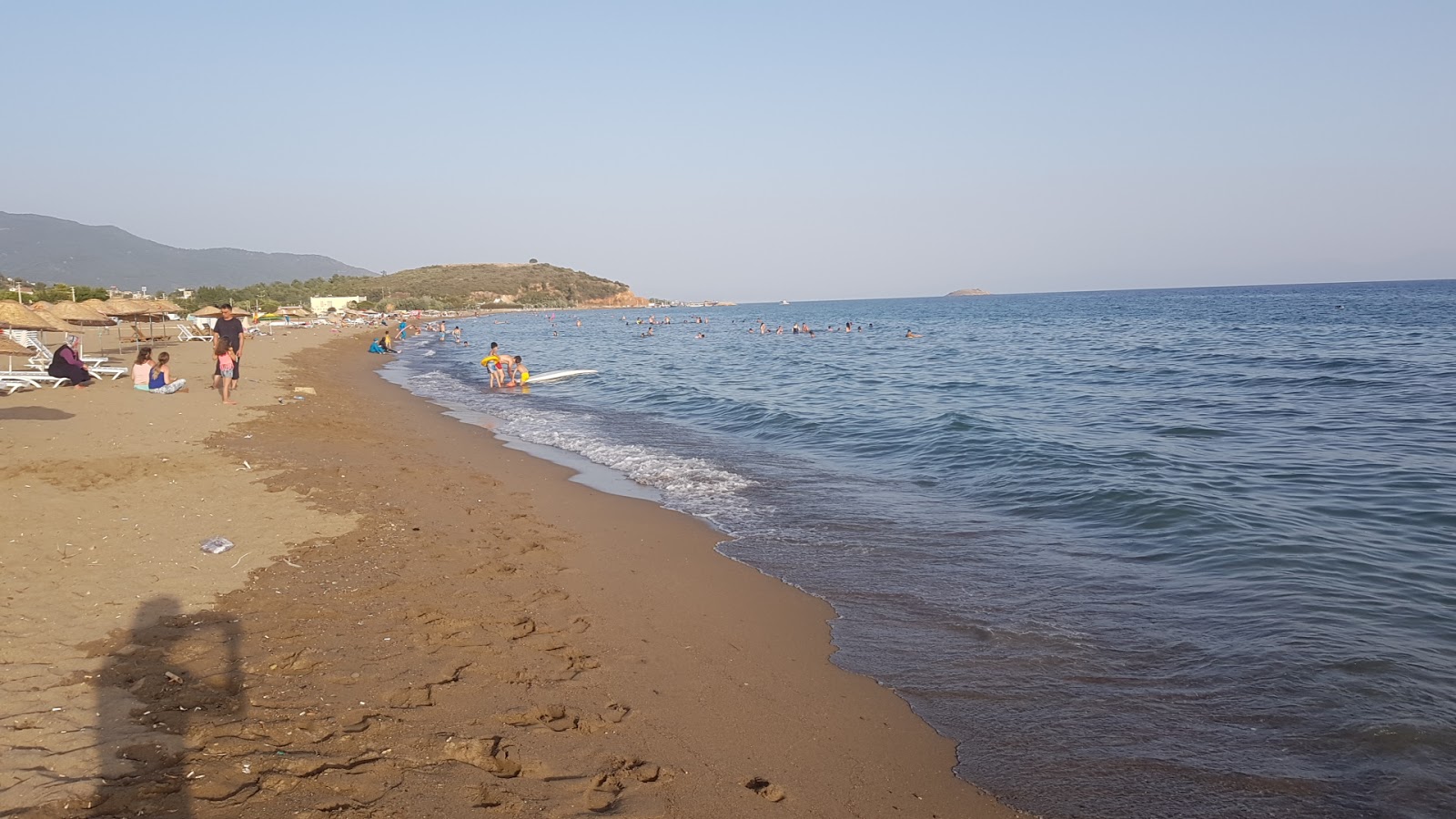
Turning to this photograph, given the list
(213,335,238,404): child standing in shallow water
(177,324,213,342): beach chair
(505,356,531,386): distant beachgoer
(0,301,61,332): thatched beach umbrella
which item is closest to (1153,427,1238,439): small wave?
(505,356,531,386): distant beachgoer

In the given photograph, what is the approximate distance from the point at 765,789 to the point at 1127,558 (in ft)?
17.5

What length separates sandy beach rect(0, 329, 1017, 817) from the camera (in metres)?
3.49

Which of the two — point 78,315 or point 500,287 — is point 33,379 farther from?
point 500,287

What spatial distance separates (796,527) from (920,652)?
339cm

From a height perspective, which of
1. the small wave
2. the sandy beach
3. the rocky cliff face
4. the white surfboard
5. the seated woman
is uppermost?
the rocky cliff face

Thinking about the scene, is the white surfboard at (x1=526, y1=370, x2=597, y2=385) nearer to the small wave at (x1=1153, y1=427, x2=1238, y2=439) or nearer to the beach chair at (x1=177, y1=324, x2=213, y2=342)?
the beach chair at (x1=177, y1=324, x2=213, y2=342)

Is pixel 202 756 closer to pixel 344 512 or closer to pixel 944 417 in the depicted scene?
pixel 344 512

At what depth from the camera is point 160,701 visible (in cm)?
396

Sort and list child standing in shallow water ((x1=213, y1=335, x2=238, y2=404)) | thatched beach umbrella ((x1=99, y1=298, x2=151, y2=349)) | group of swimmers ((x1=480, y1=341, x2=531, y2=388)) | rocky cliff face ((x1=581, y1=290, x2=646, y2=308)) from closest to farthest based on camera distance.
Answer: child standing in shallow water ((x1=213, y1=335, x2=238, y2=404)) → group of swimmers ((x1=480, y1=341, x2=531, y2=388)) → thatched beach umbrella ((x1=99, y1=298, x2=151, y2=349)) → rocky cliff face ((x1=581, y1=290, x2=646, y2=308))

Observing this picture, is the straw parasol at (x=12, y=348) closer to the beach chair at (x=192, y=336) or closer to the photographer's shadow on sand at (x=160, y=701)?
the beach chair at (x=192, y=336)

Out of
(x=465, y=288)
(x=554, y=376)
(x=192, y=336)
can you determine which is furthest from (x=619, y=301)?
(x=554, y=376)

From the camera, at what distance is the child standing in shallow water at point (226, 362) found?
15164mm

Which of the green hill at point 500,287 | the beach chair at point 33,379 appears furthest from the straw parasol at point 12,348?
the green hill at point 500,287

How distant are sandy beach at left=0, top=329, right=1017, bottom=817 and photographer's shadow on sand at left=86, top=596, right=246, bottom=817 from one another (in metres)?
0.01
